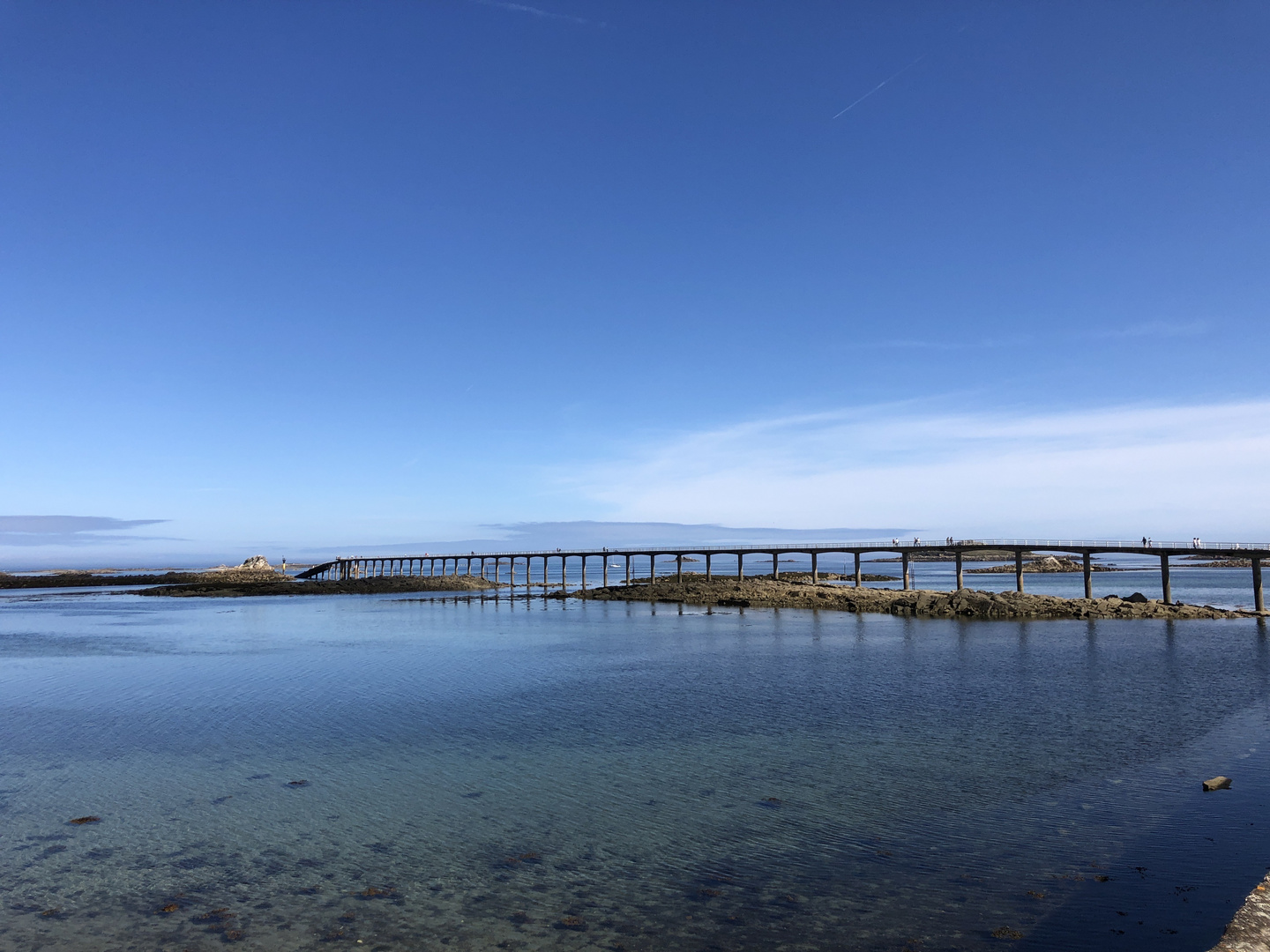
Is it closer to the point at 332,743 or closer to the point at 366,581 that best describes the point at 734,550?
the point at 366,581

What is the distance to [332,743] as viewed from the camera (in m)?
20.1

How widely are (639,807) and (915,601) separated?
53.2 m

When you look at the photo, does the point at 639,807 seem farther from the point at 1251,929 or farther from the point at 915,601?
the point at 915,601

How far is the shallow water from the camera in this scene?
992 centimetres

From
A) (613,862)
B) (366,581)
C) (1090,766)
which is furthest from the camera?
(366,581)

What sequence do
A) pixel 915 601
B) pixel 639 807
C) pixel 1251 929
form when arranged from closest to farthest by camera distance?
pixel 1251 929 → pixel 639 807 → pixel 915 601

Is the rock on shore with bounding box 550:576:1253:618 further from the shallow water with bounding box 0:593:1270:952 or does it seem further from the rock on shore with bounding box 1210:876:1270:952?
the rock on shore with bounding box 1210:876:1270:952

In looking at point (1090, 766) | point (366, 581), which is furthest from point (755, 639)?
point (366, 581)

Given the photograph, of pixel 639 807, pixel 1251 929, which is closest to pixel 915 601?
pixel 639 807

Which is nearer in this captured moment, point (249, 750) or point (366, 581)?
point (249, 750)

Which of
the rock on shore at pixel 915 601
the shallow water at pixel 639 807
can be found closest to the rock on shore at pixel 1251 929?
the shallow water at pixel 639 807

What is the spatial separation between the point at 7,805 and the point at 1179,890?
2025 cm

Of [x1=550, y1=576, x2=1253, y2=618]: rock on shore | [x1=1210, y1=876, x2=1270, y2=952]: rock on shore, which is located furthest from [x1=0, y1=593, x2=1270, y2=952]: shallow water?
[x1=550, y1=576, x2=1253, y2=618]: rock on shore

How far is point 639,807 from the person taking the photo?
1441cm
